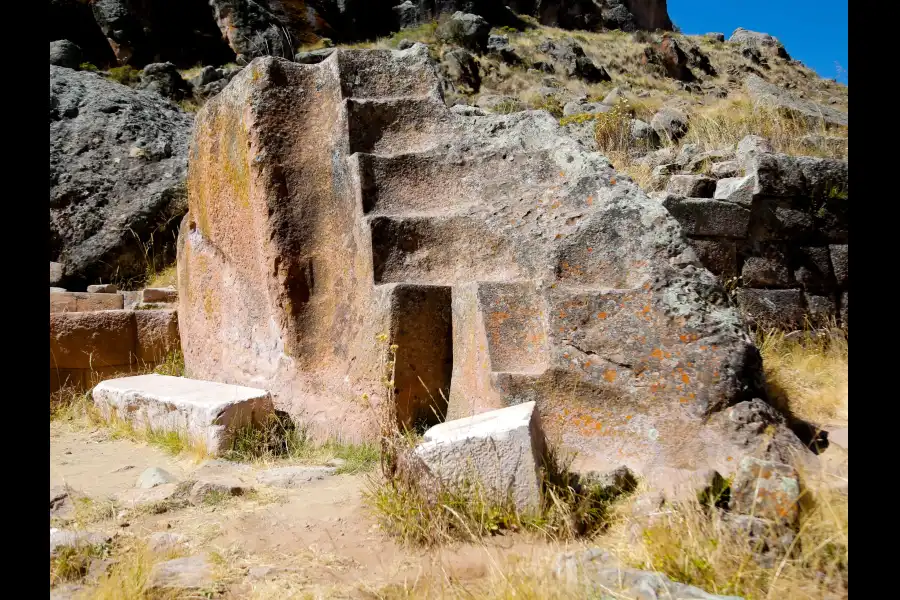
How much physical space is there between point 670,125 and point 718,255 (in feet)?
14.7

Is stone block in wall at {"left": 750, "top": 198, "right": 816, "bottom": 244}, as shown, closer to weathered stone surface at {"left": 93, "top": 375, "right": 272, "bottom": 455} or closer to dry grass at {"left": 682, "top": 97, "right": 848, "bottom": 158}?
dry grass at {"left": 682, "top": 97, "right": 848, "bottom": 158}

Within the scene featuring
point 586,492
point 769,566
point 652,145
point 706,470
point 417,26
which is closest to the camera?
point 769,566

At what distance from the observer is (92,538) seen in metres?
2.47

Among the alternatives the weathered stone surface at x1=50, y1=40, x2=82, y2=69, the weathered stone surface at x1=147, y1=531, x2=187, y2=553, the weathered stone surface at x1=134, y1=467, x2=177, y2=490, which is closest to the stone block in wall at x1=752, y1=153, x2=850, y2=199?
the weathered stone surface at x1=134, y1=467, x2=177, y2=490

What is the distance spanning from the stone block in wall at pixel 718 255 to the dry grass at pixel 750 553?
308 centimetres

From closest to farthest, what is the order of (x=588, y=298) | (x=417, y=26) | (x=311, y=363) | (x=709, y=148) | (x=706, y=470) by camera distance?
(x=706, y=470), (x=588, y=298), (x=311, y=363), (x=709, y=148), (x=417, y=26)

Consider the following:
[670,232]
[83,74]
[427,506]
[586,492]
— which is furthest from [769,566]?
[83,74]

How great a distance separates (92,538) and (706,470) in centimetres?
208

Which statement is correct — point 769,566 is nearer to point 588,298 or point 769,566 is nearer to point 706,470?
point 706,470

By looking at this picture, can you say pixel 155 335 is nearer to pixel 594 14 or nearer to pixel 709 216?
pixel 709 216

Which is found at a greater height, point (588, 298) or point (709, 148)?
point (709, 148)

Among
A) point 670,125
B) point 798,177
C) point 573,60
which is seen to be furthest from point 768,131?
point 573,60

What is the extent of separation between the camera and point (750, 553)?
6.33 feet

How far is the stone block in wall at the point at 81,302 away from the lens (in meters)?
6.02
